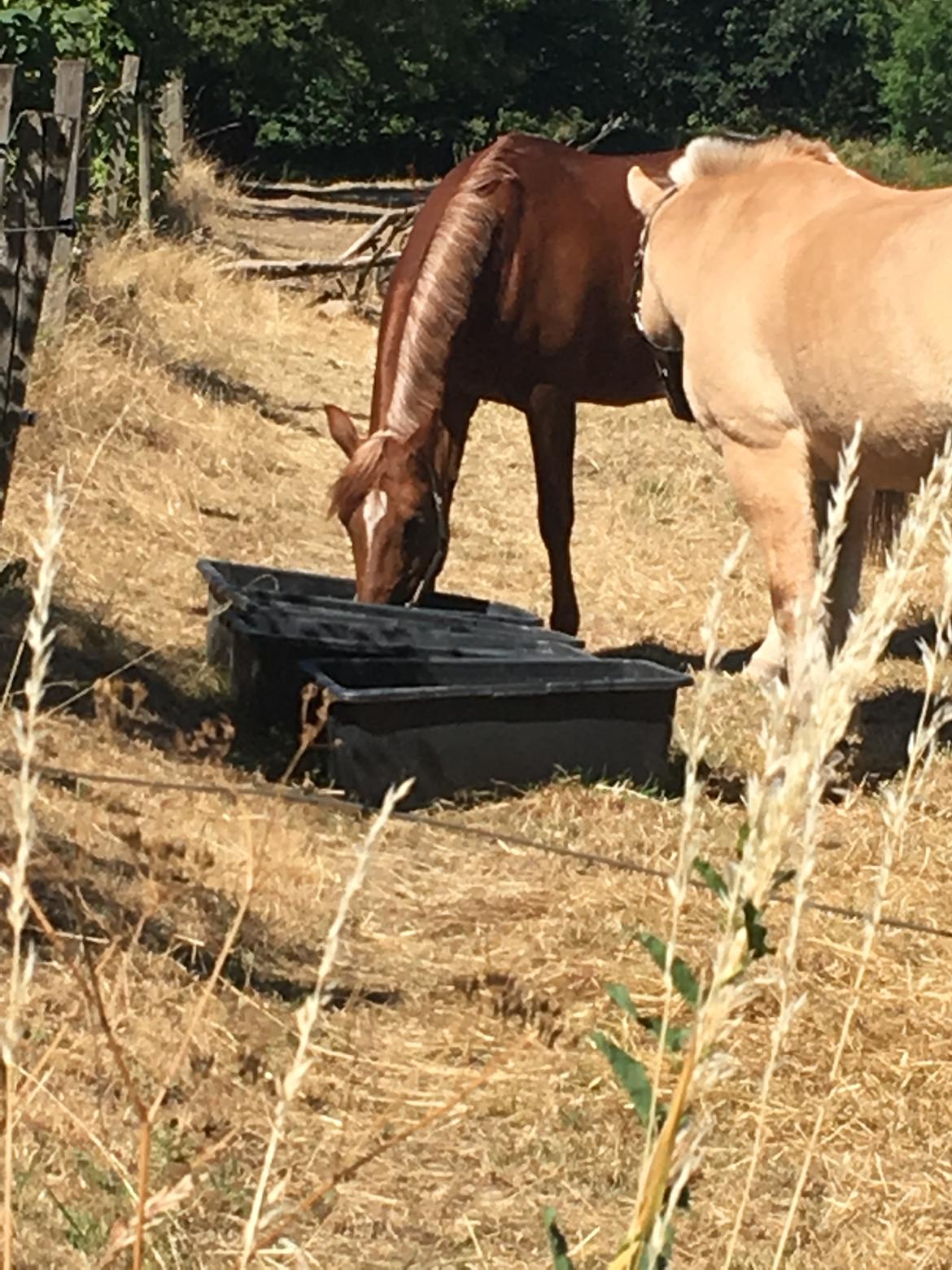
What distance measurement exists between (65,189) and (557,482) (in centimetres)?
258

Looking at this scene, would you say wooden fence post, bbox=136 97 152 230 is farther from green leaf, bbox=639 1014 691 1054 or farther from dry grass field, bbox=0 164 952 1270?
green leaf, bbox=639 1014 691 1054

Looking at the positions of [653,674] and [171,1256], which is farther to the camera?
[653,674]

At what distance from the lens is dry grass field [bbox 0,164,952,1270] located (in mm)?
2785

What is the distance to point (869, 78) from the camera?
4200 centimetres

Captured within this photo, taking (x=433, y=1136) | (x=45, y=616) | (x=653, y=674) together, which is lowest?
(x=433, y=1136)

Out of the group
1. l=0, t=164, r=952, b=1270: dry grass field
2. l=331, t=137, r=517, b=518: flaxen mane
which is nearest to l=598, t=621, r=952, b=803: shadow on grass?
l=0, t=164, r=952, b=1270: dry grass field

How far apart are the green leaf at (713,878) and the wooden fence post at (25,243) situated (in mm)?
3925

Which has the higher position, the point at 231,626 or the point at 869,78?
the point at 869,78

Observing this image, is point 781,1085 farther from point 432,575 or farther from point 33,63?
point 33,63

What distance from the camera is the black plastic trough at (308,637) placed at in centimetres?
534

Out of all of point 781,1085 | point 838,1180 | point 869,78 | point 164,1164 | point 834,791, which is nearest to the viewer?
point 164,1164

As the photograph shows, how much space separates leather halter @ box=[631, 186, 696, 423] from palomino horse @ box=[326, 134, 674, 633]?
0.73m

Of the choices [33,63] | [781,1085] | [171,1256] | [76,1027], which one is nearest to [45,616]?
[171,1256]

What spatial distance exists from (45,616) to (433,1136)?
207cm
